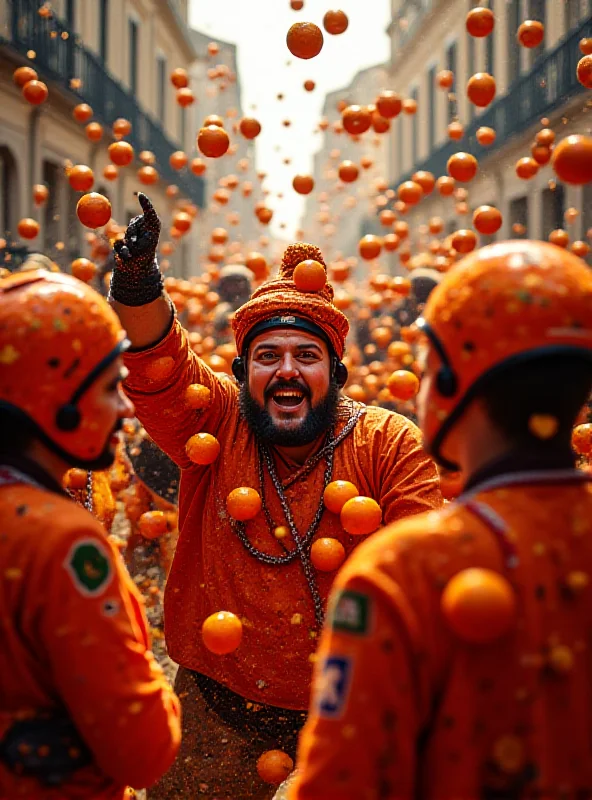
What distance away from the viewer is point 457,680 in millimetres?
1484

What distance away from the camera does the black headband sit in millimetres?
3619

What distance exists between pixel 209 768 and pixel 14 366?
225 centimetres

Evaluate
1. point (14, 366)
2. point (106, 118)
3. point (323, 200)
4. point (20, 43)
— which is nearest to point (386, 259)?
point (106, 118)

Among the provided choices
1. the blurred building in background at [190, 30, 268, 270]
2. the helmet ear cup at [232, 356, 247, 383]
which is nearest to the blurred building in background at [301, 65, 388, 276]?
the blurred building in background at [190, 30, 268, 270]

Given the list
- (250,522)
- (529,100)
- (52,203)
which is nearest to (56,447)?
(250,522)

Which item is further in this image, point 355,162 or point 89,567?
point 355,162

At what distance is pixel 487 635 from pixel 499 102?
15.6m

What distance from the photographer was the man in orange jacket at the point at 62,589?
165cm

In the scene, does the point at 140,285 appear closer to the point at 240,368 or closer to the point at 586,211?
the point at 240,368

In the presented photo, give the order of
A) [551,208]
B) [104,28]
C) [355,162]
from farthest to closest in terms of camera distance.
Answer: [355,162]
[104,28]
[551,208]

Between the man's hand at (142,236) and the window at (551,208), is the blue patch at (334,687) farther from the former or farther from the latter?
the window at (551,208)

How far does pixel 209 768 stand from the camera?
3406 millimetres

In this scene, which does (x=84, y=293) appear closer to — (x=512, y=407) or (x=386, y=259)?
(x=512, y=407)

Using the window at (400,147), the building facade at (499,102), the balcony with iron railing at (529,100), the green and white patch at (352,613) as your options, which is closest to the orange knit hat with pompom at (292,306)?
the green and white patch at (352,613)
